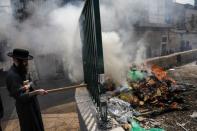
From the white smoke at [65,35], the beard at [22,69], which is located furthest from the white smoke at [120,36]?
the beard at [22,69]

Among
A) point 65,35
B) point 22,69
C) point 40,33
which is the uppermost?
point 40,33

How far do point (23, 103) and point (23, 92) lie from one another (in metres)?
0.31

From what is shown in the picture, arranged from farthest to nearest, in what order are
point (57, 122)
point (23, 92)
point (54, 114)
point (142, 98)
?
point (54, 114), point (57, 122), point (142, 98), point (23, 92)

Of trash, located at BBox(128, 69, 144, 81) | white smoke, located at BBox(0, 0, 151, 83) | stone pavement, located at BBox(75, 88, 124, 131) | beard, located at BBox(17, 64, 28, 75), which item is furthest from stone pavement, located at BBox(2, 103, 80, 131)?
beard, located at BBox(17, 64, 28, 75)

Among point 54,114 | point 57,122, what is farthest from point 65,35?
point 57,122

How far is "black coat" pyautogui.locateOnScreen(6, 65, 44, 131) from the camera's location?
3072mm

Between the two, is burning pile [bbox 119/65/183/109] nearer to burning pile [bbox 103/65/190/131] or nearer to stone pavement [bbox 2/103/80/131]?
burning pile [bbox 103/65/190/131]

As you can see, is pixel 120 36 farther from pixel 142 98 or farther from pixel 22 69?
pixel 22 69

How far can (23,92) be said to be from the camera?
10.1ft

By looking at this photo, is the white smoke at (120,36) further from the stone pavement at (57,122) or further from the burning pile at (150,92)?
the stone pavement at (57,122)

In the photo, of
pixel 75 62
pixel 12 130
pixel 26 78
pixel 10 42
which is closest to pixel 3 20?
pixel 10 42

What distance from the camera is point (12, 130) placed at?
5426 millimetres

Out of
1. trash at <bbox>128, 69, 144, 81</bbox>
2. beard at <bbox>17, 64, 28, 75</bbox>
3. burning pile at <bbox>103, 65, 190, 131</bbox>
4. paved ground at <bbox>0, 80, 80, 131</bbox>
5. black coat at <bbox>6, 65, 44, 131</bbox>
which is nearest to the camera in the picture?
black coat at <bbox>6, 65, 44, 131</bbox>

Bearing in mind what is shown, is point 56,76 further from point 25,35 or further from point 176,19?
point 176,19
